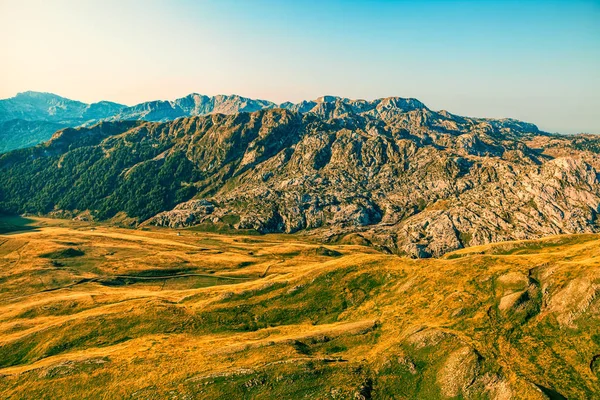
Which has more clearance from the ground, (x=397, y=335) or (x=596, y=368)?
(x=596, y=368)

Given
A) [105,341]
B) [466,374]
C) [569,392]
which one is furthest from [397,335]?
[105,341]

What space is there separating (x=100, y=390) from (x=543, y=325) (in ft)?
315

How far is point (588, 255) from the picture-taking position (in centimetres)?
9550

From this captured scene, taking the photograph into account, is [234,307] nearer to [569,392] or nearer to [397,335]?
[397,335]

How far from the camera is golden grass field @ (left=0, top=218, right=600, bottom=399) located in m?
60.6

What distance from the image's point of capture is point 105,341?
94.7m

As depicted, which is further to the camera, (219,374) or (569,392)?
(219,374)

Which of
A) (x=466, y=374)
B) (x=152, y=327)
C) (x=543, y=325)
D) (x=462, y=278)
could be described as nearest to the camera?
(x=466, y=374)

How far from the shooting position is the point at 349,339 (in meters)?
78.5

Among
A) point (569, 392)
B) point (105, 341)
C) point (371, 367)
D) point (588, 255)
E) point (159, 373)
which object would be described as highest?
point (588, 255)

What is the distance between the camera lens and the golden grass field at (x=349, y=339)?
60.6 metres

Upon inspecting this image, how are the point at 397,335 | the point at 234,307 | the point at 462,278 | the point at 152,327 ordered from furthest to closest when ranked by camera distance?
the point at 234,307, the point at 152,327, the point at 462,278, the point at 397,335

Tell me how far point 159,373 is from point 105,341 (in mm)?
37736

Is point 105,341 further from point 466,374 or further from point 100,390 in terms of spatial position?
point 466,374
